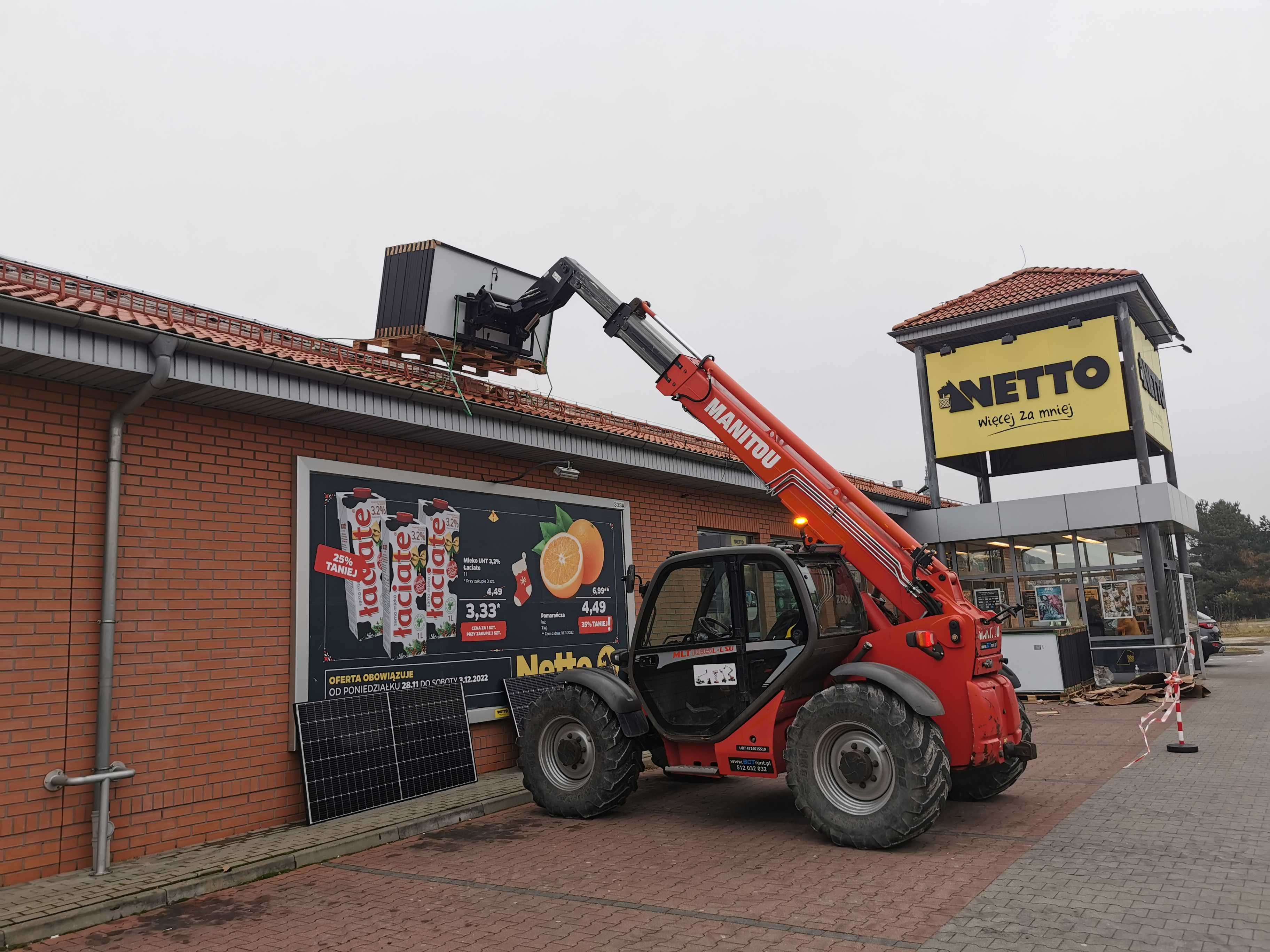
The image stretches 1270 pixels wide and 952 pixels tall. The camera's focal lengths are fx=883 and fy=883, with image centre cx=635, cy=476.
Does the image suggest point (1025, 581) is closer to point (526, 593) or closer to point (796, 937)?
point (526, 593)

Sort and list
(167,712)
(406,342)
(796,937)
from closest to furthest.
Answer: (796,937), (167,712), (406,342)

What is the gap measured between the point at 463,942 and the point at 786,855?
7.77 ft

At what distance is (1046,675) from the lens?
1477 centimetres

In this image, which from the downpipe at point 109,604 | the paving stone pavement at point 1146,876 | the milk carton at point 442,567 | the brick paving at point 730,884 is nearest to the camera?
the paving stone pavement at point 1146,876

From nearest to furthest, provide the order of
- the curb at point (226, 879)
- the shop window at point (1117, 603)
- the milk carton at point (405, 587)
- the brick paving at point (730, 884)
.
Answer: the brick paving at point (730, 884) → the curb at point (226, 879) → the milk carton at point (405, 587) → the shop window at point (1117, 603)

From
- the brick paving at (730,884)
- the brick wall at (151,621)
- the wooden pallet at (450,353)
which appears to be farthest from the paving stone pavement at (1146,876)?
the wooden pallet at (450,353)

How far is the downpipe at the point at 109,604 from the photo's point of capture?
5820 millimetres

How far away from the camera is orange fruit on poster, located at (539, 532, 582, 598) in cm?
994

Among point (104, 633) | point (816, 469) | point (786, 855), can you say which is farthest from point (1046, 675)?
point (104, 633)

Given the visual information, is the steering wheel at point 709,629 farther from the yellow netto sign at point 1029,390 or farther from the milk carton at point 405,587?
the yellow netto sign at point 1029,390

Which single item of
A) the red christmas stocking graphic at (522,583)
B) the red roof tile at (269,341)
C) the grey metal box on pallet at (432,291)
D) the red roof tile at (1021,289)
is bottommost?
the red christmas stocking graphic at (522,583)

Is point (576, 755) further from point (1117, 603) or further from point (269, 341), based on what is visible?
point (1117, 603)

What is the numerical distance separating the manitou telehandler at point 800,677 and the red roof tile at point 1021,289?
37.7ft

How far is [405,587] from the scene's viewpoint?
8.31 m
